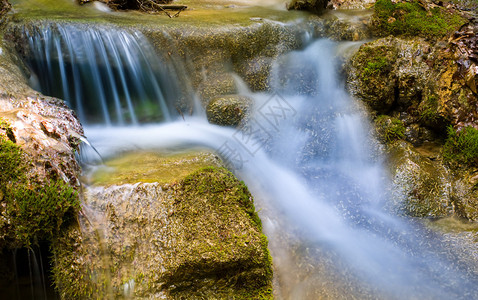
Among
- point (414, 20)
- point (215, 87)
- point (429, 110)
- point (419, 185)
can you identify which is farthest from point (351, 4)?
point (419, 185)

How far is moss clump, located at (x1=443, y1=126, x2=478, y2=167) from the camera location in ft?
12.9

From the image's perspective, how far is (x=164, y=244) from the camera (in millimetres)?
2443

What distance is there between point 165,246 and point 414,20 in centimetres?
542

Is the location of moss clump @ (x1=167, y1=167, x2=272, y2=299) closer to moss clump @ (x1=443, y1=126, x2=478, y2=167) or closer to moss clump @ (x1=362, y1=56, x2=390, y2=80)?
moss clump @ (x1=443, y1=126, x2=478, y2=167)

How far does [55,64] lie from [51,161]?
2855 millimetres

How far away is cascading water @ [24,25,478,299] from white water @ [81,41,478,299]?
0.01 m

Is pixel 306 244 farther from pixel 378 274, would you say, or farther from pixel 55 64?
pixel 55 64

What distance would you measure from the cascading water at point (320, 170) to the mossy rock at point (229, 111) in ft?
0.45

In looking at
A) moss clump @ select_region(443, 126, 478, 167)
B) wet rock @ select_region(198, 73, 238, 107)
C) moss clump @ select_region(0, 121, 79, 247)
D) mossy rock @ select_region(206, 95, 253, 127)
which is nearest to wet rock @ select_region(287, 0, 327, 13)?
wet rock @ select_region(198, 73, 238, 107)

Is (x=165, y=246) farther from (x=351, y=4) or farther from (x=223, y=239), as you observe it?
(x=351, y=4)

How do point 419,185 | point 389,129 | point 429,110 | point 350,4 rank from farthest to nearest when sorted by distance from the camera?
point 350,4 → point 389,129 → point 429,110 → point 419,185

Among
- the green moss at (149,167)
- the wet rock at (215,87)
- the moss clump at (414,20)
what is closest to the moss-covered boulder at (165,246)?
the green moss at (149,167)

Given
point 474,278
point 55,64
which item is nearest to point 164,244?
point 474,278

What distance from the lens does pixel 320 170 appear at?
4.27 metres
